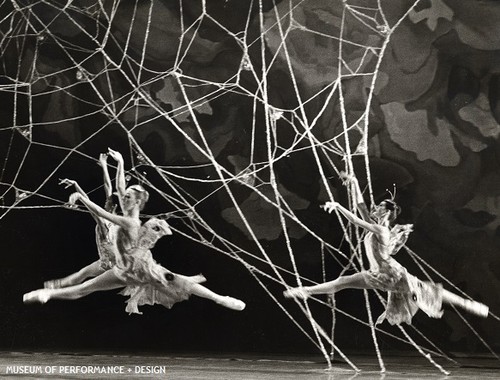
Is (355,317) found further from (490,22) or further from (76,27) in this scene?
(76,27)

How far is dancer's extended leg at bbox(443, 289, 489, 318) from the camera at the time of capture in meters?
4.01

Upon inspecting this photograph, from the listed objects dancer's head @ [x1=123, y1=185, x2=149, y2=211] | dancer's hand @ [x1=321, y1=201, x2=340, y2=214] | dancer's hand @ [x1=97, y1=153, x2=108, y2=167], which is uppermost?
dancer's hand @ [x1=97, y1=153, x2=108, y2=167]

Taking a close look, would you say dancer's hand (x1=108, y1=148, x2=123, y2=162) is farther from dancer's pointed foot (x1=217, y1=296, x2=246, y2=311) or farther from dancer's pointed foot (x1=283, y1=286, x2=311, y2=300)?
dancer's pointed foot (x1=283, y1=286, x2=311, y2=300)

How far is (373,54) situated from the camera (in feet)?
13.5

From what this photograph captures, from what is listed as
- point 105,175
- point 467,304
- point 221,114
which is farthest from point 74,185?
point 467,304

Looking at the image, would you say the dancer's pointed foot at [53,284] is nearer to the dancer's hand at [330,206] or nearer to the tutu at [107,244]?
the tutu at [107,244]

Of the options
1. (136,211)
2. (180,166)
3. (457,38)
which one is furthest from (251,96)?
(457,38)

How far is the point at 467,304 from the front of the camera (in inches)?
158

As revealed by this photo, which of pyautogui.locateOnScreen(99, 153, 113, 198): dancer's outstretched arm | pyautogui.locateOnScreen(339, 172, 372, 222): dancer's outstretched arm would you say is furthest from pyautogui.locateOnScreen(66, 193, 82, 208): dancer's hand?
pyautogui.locateOnScreen(339, 172, 372, 222): dancer's outstretched arm

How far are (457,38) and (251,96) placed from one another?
4.06ft

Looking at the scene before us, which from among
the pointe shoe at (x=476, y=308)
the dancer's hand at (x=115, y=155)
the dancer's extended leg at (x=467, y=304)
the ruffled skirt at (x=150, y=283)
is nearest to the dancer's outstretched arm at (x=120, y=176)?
the dancer's hand at (x=115, y=155)

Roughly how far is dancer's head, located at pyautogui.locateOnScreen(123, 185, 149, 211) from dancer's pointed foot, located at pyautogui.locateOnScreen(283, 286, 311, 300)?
3.29ft

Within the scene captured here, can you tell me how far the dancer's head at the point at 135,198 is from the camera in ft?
13.6

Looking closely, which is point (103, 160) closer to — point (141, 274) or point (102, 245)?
point (102, 245)
